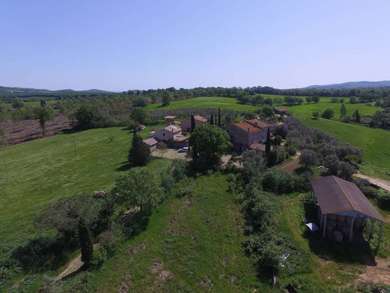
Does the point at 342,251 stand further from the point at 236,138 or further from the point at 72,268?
the point at 236,138

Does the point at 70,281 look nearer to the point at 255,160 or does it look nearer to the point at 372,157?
→ the point at 255,160

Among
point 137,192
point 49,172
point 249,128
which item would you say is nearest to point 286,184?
point 137,192

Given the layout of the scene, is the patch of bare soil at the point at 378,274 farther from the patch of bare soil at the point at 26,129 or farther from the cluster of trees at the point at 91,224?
the patch of bare soil at the point at 26,129

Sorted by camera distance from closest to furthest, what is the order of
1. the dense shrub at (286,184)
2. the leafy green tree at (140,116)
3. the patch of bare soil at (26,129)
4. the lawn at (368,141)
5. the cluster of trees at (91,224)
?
the cluster of trees at (91,224) → the dense shrub at (286,184) → the lawn at (368,141) → the patch of bare soil at (26,129) → the leafy green tree at (140,116)

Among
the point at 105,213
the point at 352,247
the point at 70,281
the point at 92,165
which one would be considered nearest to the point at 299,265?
the point at 352,247

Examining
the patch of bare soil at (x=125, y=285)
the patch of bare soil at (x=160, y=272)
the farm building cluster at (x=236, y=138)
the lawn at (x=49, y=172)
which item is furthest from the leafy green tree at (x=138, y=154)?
the patch of bare soil at (x=125, y=285)

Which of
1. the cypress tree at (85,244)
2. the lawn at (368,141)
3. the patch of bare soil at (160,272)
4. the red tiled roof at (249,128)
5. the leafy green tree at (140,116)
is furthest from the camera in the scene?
the leafy green tree at (140,116)

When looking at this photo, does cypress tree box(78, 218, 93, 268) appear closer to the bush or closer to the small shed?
the bush
